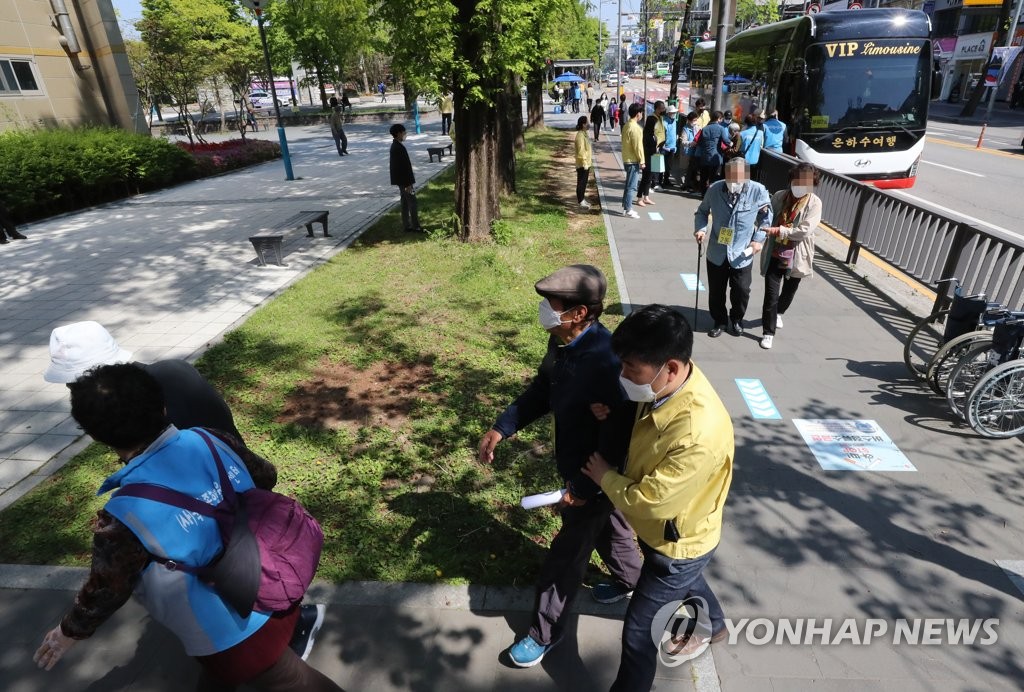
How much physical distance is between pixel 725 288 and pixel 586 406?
4428 mm

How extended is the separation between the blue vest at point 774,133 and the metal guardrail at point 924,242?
2.50m

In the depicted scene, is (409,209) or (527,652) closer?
(527,652)

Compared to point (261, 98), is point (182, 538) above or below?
below

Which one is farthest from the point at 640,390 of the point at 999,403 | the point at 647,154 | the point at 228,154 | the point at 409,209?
the point at 228,154

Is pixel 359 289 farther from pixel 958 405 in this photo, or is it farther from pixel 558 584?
pixel 958 405

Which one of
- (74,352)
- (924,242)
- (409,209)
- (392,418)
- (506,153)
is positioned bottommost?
(392,418)

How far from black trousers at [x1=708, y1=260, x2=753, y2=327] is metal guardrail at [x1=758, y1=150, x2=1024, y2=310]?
2321 millimetres

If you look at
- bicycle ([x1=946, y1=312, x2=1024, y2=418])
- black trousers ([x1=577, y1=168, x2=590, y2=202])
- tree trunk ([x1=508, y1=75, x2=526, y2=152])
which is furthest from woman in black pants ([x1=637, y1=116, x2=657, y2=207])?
bicycle ([x1=946, y1=312, x2=1024, y2=418])

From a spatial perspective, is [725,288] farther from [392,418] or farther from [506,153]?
[506,153]

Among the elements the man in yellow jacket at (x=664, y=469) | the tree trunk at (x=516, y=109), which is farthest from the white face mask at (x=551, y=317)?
the tree trunk at (x=516, y=109)

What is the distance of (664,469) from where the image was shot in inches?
82.7

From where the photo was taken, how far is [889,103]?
1166 centimetres

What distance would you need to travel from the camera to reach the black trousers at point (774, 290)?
5.98 metres

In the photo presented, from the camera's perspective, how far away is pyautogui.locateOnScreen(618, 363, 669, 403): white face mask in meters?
2.15
